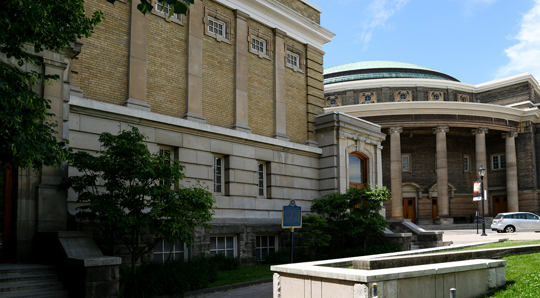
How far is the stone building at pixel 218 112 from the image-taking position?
14430mm

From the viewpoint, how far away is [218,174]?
67.3 ft

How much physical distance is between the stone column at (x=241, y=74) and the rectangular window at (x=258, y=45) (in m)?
0.71

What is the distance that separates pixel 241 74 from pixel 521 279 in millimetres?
14683

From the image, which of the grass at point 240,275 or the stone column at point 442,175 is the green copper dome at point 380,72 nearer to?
the stone column at point 442,175

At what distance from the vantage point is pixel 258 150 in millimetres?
21984

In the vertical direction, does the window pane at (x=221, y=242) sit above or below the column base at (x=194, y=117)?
below

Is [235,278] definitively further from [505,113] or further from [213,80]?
[505,113]

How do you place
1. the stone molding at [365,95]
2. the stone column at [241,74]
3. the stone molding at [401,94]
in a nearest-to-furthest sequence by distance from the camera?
the stone column at [241,74]
the stone molding at [401,94]
the stone molding at [365,95]

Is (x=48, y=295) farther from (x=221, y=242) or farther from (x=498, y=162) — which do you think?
(x=498, y=162)

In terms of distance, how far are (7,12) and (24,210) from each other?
553 cm

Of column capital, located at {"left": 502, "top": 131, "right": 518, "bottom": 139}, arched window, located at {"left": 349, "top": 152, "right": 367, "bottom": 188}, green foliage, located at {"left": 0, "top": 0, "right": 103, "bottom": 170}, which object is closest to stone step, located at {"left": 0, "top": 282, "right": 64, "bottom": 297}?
green foliage, located at {"left": 0, "top": 0, "right": 103, "bottom": 170}

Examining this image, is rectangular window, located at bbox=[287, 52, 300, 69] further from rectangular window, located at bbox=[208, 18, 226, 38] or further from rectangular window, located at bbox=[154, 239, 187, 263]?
rectangular window, located at bbox=[154, 239, 187, 263]

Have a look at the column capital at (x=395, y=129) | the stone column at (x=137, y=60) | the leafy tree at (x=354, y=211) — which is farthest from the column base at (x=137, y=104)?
the column capital at (x=395, y=129)

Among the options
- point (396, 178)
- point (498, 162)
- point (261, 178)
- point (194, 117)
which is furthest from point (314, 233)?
point (498, 162)
